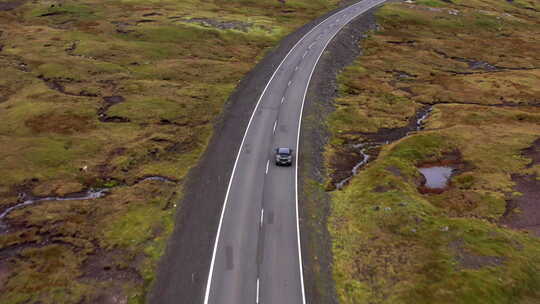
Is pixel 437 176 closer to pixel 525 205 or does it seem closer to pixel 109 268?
pixel 525 205

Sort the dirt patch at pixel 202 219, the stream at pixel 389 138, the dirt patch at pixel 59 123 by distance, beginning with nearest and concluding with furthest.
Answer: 1. the dirt patch at pixel 202 219
2. the stream at pixel 389 138
3. the dirt patch at pixel 59 123

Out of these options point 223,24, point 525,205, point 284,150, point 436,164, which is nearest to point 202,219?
Answer: point 284,150

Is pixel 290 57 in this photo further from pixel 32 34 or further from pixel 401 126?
pixel 32 34

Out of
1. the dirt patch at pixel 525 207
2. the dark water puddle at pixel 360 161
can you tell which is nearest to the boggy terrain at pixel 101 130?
the dark water puddle at pixel 360 161

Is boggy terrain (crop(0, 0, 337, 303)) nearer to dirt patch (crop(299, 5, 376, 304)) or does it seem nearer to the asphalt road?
the asphalt road

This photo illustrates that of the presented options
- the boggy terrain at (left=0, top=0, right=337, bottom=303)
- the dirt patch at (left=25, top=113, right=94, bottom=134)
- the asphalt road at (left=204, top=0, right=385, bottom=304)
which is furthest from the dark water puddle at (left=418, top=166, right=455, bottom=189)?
the dirt patch at (left=25, top=113, right=94, bottom=134)

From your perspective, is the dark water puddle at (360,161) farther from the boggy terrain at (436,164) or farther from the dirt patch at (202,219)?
the dirt patch at (202,219)

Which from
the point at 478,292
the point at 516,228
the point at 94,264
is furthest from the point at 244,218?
the point at 516,228
